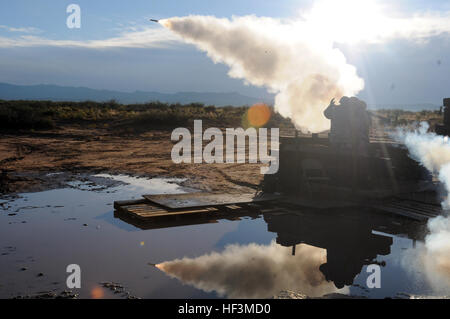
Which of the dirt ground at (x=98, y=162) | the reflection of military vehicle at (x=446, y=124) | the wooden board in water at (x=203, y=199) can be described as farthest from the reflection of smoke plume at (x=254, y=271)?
the reflection of military vehicle at (x=446, y=124)

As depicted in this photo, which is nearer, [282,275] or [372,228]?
[282,275]

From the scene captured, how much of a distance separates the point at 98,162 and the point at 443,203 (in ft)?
41.8

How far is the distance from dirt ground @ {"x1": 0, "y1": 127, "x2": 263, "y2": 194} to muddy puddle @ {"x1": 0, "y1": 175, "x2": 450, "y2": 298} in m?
3.80

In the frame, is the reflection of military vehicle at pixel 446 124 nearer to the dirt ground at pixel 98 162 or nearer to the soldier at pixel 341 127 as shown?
the soldier at pixel 341 127

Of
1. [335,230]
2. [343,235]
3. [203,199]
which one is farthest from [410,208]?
[203,199]

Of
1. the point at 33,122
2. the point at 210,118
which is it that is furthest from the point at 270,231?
the point at 210,118

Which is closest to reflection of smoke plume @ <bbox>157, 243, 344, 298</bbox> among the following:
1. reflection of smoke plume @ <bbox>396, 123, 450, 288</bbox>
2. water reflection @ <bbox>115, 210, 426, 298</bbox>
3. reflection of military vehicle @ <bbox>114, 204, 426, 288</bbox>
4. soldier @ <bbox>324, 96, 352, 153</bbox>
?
water reflection @ <bbox>115, 210, 426, 298</bbox>

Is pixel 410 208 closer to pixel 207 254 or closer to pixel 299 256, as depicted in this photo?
pixel 299 256

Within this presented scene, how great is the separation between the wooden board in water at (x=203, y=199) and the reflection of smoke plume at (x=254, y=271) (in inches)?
108

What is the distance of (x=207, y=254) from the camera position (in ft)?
27.0

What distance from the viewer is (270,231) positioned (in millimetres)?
9758

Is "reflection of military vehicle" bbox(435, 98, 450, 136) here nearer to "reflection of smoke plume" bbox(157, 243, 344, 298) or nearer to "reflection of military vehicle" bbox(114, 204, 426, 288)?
"reflection of military vehicle" bbox(114, 204, 426, 288)
